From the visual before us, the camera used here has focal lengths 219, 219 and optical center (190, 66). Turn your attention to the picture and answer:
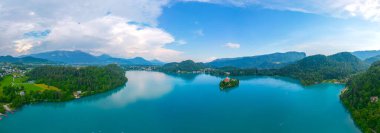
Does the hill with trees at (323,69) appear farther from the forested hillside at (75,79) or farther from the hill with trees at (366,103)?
the forested hillside at (75,79)

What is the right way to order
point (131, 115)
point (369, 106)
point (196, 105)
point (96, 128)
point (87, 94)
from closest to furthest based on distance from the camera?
point (96, 128), point (369, 106), point (131, 115), point (196, 105), point (87, 94)

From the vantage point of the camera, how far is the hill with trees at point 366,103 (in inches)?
1130

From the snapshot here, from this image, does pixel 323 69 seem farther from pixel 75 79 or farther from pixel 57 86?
pixel 57 86

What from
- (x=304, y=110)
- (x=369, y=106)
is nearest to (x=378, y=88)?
(x=369, y=106)

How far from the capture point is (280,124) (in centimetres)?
3200

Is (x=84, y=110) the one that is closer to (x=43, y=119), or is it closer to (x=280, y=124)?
(x=43, y=119)

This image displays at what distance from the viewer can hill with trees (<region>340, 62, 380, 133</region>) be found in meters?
28.7

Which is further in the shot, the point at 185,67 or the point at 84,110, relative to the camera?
the point at 185,67

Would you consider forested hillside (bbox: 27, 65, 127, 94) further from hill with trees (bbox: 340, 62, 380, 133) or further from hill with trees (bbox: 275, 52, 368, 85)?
hill with trees (bbox: 275, 52, 368, 85)

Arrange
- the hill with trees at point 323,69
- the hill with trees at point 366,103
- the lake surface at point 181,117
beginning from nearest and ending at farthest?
the hill with trees at point 366,103 → the lake surface at point 181,117 → the hill with trees at point 323,69

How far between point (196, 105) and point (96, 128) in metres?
20.1

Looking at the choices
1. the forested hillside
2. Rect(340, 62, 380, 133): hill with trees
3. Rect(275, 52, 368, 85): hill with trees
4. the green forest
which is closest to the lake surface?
Rect(340, 62, 380, 133): hill with trees

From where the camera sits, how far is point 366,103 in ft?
118

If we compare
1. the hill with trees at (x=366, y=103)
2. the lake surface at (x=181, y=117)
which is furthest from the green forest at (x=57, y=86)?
the hill with trees at (x=366, y=103)
